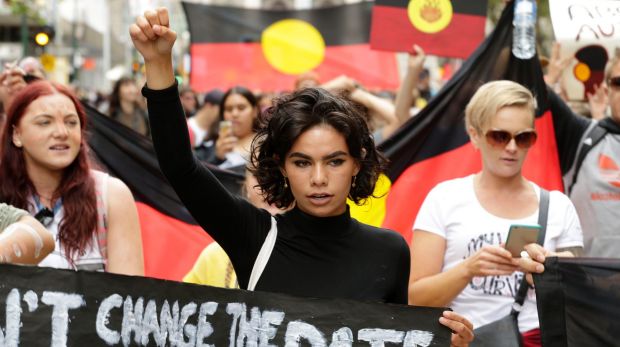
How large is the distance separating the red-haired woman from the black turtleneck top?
979mm

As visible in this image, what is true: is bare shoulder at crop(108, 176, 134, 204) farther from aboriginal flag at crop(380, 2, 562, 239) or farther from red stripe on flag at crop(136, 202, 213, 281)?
aboriginal flag at crop(380, 2, 562, 239)

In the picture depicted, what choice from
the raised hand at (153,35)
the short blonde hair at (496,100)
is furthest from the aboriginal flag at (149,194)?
the raised hand at (153,35)

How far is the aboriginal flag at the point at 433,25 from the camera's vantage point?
6.03 meters

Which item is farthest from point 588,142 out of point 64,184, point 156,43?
point 156,43

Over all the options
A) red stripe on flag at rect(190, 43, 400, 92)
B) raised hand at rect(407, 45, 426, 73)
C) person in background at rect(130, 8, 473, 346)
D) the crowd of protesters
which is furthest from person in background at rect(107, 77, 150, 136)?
person in background at rect(130, 8, 473, 346)

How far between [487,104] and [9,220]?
188cm

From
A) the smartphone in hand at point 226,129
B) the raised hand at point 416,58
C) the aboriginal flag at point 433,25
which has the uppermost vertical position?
the aboriginal flag at point 433,25

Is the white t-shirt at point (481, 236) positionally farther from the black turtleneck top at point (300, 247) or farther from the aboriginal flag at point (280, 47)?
the aboriginal flag at point (280, 47)

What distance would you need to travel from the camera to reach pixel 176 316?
2893mm

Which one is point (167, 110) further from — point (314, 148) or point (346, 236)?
point (346, 236)

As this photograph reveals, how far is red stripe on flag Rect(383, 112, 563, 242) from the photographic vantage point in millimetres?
4781

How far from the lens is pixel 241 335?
285 centimetres

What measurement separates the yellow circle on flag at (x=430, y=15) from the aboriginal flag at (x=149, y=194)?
190cm

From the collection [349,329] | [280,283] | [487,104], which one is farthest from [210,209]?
[487,104]
